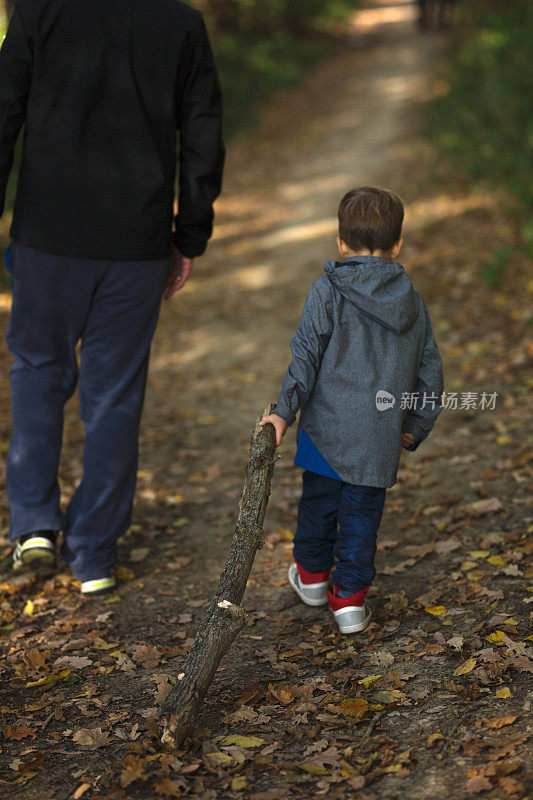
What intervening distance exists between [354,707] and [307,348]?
4.30 ft

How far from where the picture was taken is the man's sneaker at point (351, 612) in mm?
3434

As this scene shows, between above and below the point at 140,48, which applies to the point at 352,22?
below

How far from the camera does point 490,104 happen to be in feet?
40.5

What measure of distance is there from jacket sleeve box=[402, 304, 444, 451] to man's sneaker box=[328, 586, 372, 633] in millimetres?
738

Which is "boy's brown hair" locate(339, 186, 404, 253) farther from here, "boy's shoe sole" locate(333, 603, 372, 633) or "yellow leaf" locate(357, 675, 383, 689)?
"yellow leaf" locate(357, 675, 383, 689)

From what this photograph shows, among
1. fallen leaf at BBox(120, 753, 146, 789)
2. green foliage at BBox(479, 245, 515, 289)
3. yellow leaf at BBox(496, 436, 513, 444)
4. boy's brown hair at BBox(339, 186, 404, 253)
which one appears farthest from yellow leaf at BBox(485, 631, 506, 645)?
green foliage at BBox(479, 245, 515, 289)

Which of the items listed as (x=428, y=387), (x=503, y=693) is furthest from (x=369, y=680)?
(x=428, y=387)

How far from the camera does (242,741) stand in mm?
2775

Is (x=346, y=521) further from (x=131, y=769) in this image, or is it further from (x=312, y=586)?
(x=131, y=769)

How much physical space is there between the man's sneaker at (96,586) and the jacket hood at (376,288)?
6.02 ft

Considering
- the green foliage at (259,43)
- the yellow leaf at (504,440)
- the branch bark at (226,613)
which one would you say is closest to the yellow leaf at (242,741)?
the branch bark at (226,613)

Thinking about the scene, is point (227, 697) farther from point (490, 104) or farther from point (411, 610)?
point (490, 104)

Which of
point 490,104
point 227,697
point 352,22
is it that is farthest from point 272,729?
point 352,22

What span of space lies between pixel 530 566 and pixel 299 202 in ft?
31.7
